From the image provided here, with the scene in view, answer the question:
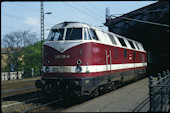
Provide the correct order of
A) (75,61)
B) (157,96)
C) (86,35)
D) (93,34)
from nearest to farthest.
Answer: (157,96)
(75,61)
(86,35)
(93,34)

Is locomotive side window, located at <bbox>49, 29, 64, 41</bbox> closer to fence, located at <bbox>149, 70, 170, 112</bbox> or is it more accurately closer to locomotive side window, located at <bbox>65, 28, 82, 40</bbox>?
locomotive side window, located at <bbox>65, 28, 82, 40</bbox>

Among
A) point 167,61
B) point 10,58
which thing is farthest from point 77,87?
point 10,58

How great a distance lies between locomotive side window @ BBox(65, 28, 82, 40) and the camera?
32.4 ft

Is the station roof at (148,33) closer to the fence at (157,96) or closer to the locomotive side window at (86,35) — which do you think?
the locomotive side window at (86,35)

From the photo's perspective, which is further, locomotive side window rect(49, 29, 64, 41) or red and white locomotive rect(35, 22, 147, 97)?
locomotive side window rect(49, 29, 64, 41)

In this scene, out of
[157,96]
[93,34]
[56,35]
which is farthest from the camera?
[56,35]

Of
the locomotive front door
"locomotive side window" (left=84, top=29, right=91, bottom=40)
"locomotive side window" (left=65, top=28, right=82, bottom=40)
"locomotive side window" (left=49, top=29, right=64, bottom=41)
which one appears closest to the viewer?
"locomotive side window" (left=84, top=29, right=91, bottom=40)

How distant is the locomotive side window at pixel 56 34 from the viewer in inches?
406

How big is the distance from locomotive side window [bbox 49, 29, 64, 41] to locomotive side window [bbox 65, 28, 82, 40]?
403 mm

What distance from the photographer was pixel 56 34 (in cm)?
Result: 1055

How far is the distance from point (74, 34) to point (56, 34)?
1.14 m

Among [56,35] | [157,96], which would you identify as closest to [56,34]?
[56,35]

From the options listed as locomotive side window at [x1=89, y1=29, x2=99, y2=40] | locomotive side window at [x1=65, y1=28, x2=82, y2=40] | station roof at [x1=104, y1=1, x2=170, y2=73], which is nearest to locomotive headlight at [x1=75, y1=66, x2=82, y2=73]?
locomotive side window at [x1=65, y1=28, x2=82, y2=40]

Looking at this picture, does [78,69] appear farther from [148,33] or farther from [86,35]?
[148,33]
